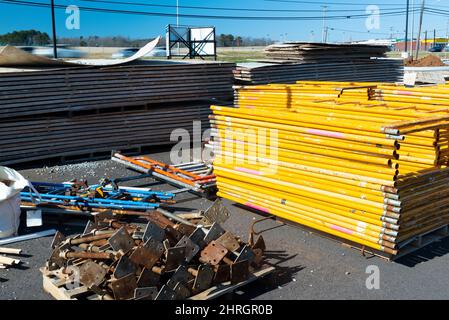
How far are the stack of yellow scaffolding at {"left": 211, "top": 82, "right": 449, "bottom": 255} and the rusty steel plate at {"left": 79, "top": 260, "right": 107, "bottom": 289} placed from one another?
284 centimetres

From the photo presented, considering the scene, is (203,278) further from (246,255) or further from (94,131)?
(94,131)

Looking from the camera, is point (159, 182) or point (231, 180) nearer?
point (231, 180)

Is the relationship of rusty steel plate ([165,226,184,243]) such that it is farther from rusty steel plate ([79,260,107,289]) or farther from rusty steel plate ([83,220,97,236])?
rusty steel plate ([83,220,97,236])

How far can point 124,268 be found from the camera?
169 inches

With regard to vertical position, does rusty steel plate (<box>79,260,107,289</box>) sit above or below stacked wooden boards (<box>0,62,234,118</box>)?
below

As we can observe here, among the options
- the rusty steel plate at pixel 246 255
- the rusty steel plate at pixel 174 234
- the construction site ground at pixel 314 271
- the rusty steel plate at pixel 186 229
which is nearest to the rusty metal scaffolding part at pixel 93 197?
the construction site ground at pixel 314 271

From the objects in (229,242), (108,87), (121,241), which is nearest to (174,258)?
(121,241)

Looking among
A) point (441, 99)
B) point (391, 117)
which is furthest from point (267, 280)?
point (441, 99)

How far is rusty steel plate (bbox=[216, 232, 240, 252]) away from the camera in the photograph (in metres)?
4.88

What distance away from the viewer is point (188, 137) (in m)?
11.5

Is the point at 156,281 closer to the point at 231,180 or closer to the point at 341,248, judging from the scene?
the point at 341,248

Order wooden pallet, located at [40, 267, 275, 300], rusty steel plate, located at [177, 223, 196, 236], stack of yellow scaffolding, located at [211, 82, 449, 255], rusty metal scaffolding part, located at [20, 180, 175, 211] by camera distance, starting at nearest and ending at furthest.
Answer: wooden pallet, located at [40, 267, 275, 300] < rusty steel plate, located at [177, 223, 196, 236] < stack of yellow scaffolding, located at [211, 82, 449, 255] < rusty metal scaffolding part, located at [20, 180, 175, 211]

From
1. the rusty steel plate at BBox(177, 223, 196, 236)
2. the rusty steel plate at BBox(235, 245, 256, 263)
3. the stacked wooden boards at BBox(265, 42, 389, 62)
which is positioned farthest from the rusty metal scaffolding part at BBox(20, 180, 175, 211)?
the stacked wooden boards at BBox(265, 42, 389, 62)
